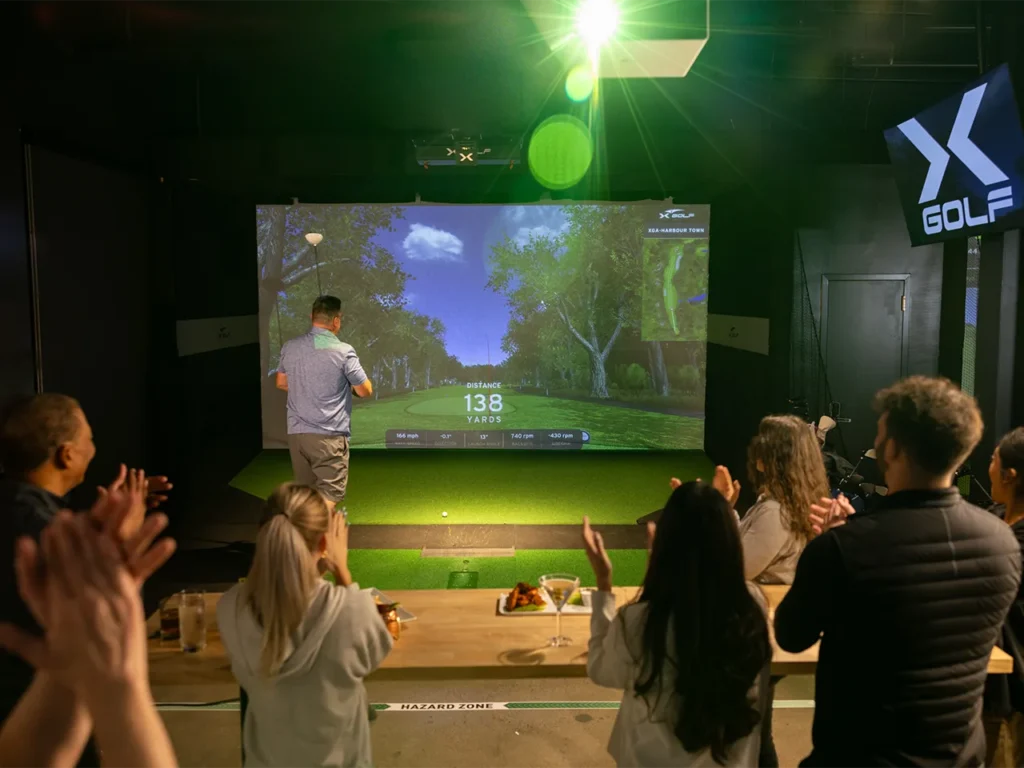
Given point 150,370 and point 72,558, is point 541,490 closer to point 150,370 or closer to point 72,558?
A: point 150,370

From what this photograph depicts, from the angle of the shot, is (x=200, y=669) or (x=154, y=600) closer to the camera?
(x=200, y=669)

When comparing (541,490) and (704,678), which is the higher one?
(704,678)

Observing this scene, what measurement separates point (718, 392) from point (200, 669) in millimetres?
6663

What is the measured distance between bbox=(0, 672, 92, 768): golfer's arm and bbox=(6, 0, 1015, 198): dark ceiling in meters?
3.78

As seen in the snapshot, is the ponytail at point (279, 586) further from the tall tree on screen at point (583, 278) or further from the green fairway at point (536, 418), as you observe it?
the tall tree on screen at point (583, 278)

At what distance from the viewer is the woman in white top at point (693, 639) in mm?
1711

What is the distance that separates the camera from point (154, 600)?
4.73 metres

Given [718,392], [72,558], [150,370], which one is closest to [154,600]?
A: [150,370]

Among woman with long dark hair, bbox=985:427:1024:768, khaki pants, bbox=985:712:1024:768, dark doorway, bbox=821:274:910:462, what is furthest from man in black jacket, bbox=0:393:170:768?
dark doorway, bbox=821:274:910:462

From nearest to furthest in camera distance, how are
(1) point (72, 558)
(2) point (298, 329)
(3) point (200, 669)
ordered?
(1) point (72, 558)
(3) point (200, 669)
(2) point (298, 329)

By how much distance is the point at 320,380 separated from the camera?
16.7 feet

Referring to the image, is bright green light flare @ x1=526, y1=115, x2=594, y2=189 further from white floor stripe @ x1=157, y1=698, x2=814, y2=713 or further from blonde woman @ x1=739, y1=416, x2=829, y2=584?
white floor stripe @ x1=157, y1=698, x2=814, y2=713

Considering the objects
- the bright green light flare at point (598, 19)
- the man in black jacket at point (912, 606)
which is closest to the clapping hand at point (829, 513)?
the man in black jacket at point (912, 606)

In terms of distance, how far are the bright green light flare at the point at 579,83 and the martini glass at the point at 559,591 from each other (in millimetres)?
3659
